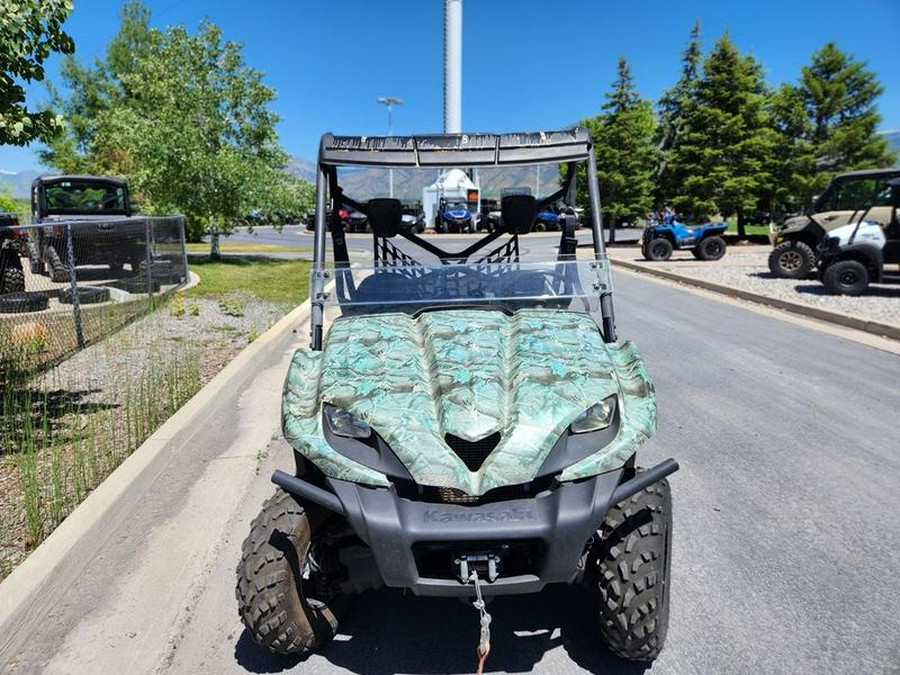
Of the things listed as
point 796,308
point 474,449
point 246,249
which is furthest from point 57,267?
point 246,249

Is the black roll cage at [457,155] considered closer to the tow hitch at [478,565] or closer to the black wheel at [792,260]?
the tow hitch at [478,565]

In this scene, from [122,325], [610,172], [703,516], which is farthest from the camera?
[610,172]

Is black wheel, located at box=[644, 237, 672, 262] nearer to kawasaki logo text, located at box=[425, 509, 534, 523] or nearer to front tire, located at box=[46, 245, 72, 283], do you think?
front tire, located at box=[46, 245, 72, 283]

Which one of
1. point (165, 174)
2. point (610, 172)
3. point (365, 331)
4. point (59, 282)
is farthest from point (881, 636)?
point (610, 172)

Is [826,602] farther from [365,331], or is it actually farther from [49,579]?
[49,579]

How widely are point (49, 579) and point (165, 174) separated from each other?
52.9 ft

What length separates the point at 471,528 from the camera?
214 centimetres

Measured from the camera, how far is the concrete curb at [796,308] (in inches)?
354

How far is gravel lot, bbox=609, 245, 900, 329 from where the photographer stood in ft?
34.1

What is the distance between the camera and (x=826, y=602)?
3.00 m

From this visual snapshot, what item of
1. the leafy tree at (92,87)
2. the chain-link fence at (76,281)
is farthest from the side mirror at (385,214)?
the leafy tree at (92,87)

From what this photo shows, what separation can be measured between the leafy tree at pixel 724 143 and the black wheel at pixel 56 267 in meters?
23.5

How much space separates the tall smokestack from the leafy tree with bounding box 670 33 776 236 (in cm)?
978

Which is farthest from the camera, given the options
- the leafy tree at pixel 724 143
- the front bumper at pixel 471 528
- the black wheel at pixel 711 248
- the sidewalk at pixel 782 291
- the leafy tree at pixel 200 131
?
the leafy tree at pixel 724 143
